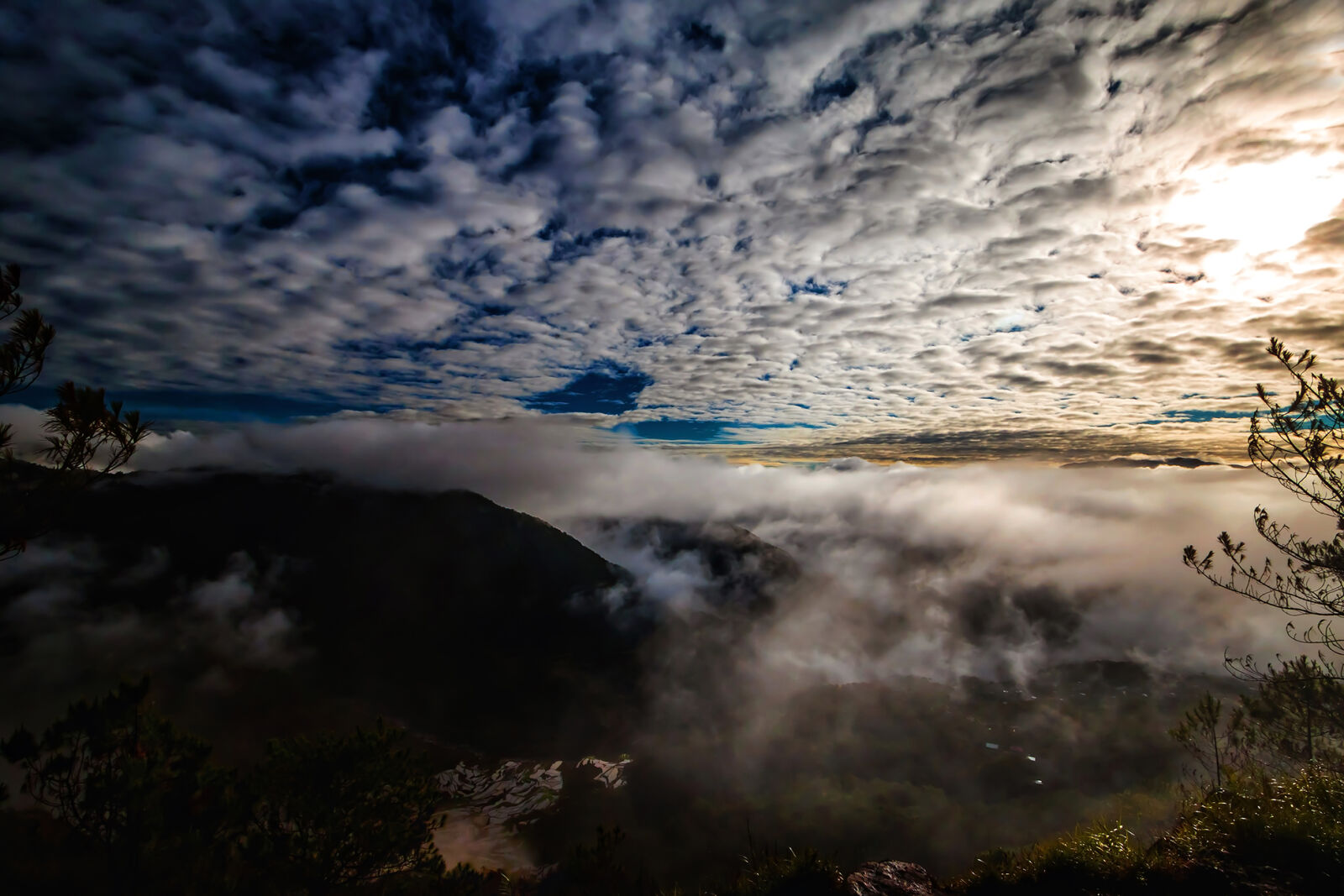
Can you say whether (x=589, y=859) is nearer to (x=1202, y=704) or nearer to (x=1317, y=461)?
(x=1317, y=461)

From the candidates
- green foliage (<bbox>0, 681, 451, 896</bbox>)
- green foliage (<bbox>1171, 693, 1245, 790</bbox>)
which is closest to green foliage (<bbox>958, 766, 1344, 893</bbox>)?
green foliage (<bbox>0, 681, 451, 896</bbox>)

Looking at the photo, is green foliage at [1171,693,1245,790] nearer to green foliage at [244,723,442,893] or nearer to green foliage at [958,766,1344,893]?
green foliage at [958,766,1344,893]

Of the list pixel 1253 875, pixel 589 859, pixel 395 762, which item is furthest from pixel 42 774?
pixel 1253 875

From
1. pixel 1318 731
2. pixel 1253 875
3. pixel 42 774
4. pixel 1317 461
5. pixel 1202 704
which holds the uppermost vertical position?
pixel 1317 461

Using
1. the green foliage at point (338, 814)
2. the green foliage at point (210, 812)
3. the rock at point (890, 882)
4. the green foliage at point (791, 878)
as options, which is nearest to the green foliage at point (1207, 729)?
the rock at point (890, 882)

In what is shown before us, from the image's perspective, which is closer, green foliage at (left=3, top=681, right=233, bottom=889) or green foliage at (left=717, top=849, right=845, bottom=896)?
green foliage at (left=717, top=849, right=845, bottom=896)

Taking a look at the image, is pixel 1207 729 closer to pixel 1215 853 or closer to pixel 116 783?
pixel 1215 853
